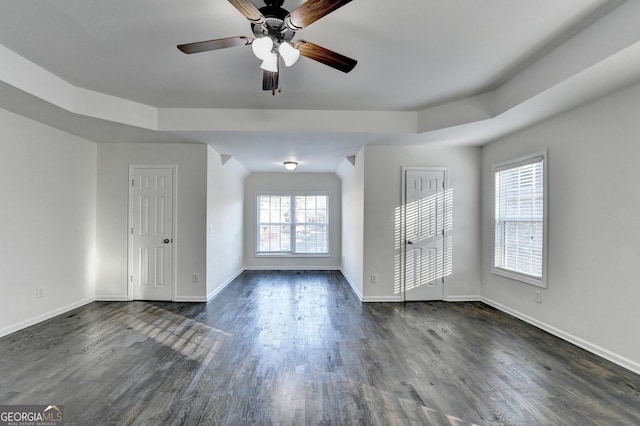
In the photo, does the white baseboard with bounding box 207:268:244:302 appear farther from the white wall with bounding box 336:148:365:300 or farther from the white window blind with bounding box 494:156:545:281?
the white window blind with bounding box 494:156:545:281

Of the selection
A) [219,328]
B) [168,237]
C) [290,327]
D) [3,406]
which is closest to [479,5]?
[290,327]

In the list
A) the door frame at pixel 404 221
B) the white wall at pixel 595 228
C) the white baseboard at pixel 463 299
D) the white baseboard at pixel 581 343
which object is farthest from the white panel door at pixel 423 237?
the white wall at pixel 595 228

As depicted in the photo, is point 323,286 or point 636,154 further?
point 323,286

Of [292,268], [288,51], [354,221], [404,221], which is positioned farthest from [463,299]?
[288,51]

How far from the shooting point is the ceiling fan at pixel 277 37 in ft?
5.80

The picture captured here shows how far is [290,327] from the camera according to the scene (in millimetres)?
3629

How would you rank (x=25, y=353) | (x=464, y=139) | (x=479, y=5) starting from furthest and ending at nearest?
(x=464, y=139) < (x=25, y=353) < (x=479, y=5)

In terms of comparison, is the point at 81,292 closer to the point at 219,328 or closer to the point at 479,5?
the point at 219,328

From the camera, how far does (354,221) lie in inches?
225

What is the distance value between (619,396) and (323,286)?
4.20 meters

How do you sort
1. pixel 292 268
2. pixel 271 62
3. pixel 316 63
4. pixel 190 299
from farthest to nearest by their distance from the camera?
pixel 292 268
pixel 190 299
pixel 316 63
pixel 271 62

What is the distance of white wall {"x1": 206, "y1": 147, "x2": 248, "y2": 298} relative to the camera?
4.95m

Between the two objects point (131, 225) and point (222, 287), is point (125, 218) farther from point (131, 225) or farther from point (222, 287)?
point (222, 287)

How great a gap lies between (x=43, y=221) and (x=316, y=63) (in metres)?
3.86
